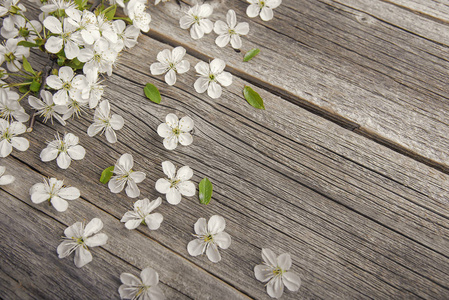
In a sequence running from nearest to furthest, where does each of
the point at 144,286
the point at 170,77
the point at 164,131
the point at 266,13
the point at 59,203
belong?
the point at 144,286 → the point at 59,203 → the point at 164,131 → the point at 170,77 → the point at 266,13

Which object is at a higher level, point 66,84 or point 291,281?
point 66,84

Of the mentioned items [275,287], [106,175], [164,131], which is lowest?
[275,287]

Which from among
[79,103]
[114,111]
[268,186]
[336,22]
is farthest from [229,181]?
[336,22]

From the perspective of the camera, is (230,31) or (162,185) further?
(230,31)

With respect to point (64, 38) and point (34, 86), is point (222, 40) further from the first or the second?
point (34, 86)

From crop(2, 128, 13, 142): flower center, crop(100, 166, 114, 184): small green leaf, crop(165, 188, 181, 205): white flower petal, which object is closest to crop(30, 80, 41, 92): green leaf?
crop(2, 128, 13, 142): flower center

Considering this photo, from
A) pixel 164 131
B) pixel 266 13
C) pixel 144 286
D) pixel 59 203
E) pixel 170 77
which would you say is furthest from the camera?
pixel 266 13

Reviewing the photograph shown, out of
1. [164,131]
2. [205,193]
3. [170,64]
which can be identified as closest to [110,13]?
[170,64]
